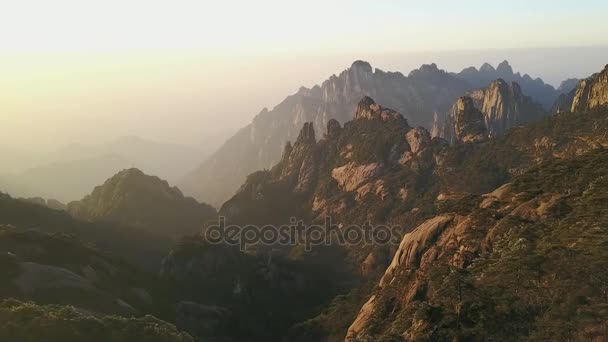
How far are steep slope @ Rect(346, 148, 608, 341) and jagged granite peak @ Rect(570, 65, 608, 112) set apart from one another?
78239 millimetres

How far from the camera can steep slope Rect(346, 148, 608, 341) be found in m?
37.4

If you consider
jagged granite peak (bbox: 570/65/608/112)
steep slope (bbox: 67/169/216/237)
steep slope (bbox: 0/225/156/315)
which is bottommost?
steep slope (bbox: 67/169/216/237)

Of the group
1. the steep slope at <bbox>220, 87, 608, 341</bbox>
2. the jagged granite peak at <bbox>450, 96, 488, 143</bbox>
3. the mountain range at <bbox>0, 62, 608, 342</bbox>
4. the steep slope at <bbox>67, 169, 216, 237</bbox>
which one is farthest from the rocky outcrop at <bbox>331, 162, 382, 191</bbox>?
the steep slope at <bbox>67, 169, 216, 237</bbox>

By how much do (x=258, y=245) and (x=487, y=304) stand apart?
12419 centimetres

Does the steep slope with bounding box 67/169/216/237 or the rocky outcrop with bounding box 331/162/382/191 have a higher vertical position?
the rocky outcrop with bounding box 331/162/382/191

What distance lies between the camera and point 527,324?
37250 millimetres

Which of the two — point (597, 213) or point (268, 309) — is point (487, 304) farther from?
point (268, 309)

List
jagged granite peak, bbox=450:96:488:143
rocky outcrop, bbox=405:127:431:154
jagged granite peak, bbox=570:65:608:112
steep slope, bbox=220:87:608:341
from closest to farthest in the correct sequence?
1. steep slope, bbox=220:87:608:341
2. jagged granite peak, bbox=570:65:608:112
3. rocky outcrop, bbox=405:127:431:154
4. jagged granite peak, bbox=450:96:488:143

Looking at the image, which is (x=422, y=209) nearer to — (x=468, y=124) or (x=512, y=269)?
(x=468, y=124)

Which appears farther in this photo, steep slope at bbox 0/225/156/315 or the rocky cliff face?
steep slope at bbox 0/225/156/315

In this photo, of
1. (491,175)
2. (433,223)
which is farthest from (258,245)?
(433,223)

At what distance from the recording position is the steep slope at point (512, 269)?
37.4 metres

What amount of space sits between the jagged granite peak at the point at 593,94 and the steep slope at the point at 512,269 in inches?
3080

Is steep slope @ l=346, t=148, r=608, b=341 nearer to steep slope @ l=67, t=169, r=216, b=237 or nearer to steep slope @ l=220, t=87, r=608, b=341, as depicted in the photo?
steep slope @ l=220, t=87, r=608, b=341
